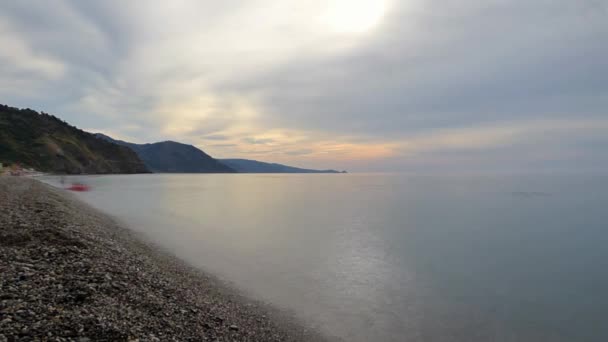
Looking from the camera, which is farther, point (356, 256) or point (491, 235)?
point (491, 235)

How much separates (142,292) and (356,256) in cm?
1880

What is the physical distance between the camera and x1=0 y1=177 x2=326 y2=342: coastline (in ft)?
24.9

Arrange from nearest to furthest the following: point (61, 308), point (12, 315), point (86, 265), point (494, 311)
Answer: point (12, 315) → point (61, 308) → point (86, 265) → point (494, 311)

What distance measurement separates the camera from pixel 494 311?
15430 millimetres

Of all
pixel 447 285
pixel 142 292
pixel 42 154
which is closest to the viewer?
pixel 142 292

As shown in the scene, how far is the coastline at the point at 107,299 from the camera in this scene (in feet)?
24.9

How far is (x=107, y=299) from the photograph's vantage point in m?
9.45

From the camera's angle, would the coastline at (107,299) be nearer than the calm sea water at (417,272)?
Yes

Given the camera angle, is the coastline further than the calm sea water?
No

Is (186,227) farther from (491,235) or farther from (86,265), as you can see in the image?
(491,235)

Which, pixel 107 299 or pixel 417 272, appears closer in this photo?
pixel 107 299

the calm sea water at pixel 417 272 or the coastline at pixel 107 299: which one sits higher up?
the coastline at pixel 107 299

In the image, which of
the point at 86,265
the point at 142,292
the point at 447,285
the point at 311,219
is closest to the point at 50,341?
the point at 142,292

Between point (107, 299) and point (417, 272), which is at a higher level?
point (107, 299)
